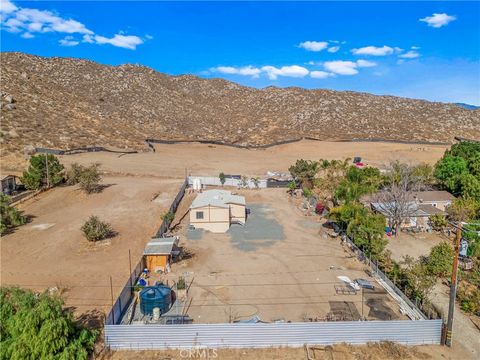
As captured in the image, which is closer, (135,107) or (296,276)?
(296,276)

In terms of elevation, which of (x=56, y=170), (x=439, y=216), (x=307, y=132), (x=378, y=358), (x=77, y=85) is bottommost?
(x=378, y=358)

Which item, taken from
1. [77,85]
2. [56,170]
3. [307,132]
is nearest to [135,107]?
[77,85]

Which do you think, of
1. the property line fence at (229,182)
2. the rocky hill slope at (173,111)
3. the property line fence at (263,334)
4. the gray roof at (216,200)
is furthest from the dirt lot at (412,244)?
the rocky hill slope at (173,111)

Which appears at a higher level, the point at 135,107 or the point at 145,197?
the point at 135,107

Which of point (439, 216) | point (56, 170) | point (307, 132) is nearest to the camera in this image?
point (439, 216)

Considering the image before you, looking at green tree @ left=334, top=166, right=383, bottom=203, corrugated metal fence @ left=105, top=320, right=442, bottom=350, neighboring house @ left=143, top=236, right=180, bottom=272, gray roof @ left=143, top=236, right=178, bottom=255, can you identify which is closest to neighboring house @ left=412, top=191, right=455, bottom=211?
green tree @ left=334, top=166, right=383, bottom=203

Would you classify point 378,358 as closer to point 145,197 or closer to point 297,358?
point 297,358

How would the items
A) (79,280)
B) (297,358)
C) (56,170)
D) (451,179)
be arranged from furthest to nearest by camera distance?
(56,170) < (451,179) < (79,280) < (297,358)
